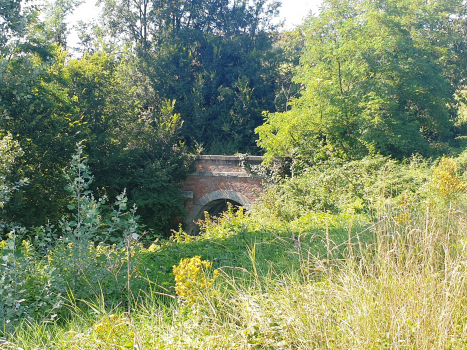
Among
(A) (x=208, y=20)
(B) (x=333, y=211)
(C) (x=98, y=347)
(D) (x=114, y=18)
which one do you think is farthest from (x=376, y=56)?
(D) (x=114, y=18)

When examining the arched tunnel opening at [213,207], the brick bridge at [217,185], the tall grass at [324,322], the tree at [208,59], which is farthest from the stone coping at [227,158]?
the tall grass at [324,322]

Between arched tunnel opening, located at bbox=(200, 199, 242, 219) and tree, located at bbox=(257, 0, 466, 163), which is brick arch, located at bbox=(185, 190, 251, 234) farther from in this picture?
tree, located at bbox=(257, 0, 466, 163)

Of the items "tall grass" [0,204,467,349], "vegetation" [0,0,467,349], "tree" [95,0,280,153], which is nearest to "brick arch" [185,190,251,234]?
"vegetation" [0,0,467,349]

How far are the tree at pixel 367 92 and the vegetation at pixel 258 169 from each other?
59mm

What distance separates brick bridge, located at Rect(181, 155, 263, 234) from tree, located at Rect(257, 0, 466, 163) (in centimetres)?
231

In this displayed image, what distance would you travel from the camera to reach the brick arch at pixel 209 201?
15414 mm

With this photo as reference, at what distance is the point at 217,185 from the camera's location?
15.8 meters

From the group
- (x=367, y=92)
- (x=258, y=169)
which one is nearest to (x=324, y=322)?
(x=367, y=92)

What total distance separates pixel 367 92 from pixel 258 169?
4.50 metres

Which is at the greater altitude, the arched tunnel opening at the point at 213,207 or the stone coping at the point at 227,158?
the stone coping at the point at 227,158

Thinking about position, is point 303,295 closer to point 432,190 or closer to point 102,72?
point 432,190

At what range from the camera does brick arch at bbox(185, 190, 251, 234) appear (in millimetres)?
15414

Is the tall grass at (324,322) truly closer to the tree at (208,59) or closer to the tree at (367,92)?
the tree at (367,92)

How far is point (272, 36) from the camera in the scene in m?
23.4
